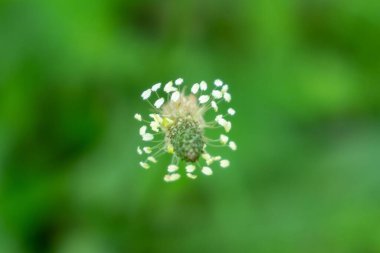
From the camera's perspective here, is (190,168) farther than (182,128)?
No

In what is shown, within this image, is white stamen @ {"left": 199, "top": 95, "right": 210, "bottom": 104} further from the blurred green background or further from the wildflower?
the blurred green background

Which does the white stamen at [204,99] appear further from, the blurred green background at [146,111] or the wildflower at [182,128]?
the blurred green background at [146,111]

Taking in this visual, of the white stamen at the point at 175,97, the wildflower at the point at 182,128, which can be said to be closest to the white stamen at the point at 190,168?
the wildflower at the point at 182,128

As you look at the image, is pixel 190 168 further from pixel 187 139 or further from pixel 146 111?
pixel 146 111

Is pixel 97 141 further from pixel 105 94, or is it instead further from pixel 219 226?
pixel 219 226

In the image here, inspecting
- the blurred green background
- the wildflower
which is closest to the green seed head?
the wildflower

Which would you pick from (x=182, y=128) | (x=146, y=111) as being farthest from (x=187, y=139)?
(x=146, y=111)

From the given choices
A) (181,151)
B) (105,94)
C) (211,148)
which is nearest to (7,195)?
(105,94)
